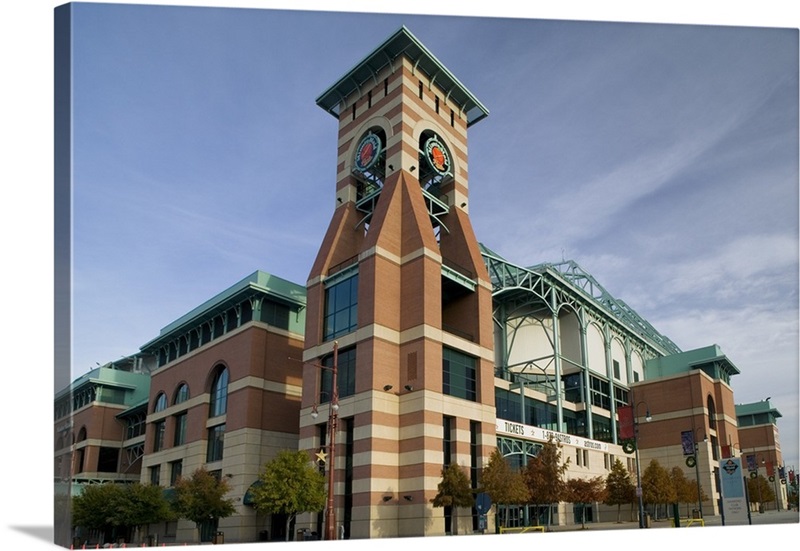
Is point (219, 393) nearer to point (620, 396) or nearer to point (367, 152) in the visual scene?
point (367, 152)

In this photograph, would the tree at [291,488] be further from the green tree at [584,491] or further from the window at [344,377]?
the green tree at [584,491]

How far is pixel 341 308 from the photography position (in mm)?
52188

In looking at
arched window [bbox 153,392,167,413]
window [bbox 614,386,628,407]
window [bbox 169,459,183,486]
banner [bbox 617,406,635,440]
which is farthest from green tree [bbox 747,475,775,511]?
arched window [bbox 153,392,167,413]

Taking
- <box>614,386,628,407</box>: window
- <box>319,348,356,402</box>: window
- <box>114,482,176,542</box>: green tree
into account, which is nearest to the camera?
<box>114,482,176,542</box>: green tree

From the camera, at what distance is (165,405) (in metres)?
71.7

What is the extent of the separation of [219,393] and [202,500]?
1324 cm

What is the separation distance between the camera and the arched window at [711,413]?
8119 centimetres

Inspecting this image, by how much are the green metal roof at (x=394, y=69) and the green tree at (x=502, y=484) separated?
30410 mm

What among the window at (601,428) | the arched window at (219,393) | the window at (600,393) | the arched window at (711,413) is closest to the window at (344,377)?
the arched window at (219,393)

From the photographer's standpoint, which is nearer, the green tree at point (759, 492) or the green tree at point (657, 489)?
the green tree at point (657, 489)

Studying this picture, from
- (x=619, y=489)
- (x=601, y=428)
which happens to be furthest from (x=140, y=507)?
(x=601, y=428)

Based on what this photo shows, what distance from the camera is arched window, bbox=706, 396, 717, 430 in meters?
81.2

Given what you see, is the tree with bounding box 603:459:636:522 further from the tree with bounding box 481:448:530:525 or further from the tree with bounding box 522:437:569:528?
the tree with bounding box 481:448:530:525

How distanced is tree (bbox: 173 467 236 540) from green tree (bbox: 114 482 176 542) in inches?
54.8
